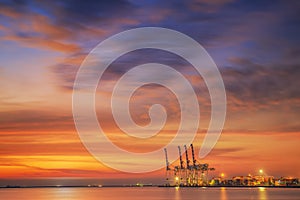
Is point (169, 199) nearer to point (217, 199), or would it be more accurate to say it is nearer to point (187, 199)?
point (187, 199)

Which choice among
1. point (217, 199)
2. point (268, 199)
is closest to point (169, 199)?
point (217, 199)

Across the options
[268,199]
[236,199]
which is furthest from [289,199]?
[236,199]

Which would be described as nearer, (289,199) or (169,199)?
(289,199)

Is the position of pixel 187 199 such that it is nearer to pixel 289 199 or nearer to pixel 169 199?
pixel 169 199

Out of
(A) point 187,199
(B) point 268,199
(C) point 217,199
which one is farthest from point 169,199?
(B) point 268,199

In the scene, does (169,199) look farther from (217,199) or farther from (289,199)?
(289,199)

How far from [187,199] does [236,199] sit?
17586 millimetres

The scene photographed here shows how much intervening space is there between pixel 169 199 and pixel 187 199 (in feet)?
24.9

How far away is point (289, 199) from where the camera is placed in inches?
6284

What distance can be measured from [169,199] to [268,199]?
3583 centimetres

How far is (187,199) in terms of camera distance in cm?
16712

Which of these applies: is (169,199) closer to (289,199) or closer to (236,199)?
(236,199)

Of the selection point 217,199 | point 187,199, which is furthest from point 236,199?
point 187,199

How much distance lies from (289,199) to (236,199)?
18154 millimetres
